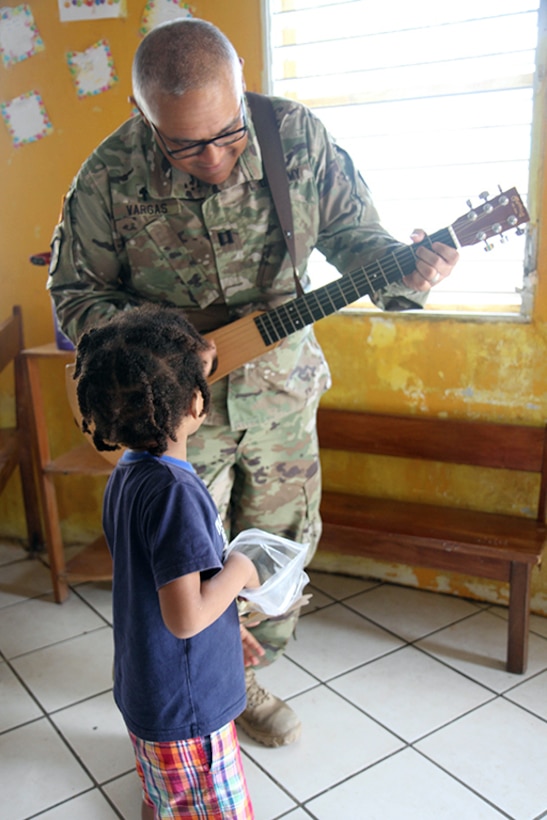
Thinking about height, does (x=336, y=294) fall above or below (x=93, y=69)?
below

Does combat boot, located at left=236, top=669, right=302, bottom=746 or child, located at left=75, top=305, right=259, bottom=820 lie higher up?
child, located at left=75, top=305, right=259, bottom=820

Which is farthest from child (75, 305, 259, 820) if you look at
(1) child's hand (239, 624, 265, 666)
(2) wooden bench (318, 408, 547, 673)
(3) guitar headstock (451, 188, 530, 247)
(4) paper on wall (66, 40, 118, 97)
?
(4) paper on wall (66, 40, 118, 97)

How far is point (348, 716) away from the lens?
6.16 ft

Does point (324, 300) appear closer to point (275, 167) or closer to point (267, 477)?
point (275, 167)

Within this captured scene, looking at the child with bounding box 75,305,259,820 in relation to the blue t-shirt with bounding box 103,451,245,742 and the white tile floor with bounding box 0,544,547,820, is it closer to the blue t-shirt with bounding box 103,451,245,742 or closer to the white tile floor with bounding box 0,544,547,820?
the blue t-shirt with bounding box 103,451,245,742

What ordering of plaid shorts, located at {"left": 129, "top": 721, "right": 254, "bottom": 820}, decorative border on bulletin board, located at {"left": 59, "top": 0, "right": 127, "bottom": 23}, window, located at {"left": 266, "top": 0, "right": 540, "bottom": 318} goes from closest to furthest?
plaid shorts, located at {"left": 129, "top": 721, "right": 254, "bottom": 820}, window, located at {"left": 266, "top": 0, "right": 540, "bottom": 318}, decorative border on bulletin board, located at {"left": 59, "top": 0, "right": 127, "bottom": 23}

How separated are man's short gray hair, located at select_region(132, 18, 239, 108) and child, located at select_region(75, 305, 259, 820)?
47 centimetres

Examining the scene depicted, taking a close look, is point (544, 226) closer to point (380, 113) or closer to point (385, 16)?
point (380, 113)

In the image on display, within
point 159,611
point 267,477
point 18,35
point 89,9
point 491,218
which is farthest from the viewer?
point 18,35

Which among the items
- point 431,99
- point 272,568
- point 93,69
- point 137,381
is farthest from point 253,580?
point 93,69

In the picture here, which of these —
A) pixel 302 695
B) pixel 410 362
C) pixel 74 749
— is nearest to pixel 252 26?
pixel 410 362

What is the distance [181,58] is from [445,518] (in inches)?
57.7

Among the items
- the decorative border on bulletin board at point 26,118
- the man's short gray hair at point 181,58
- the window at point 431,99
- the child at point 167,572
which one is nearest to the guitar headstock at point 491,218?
the window at point 431,99

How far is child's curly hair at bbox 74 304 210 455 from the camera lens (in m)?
1.07
